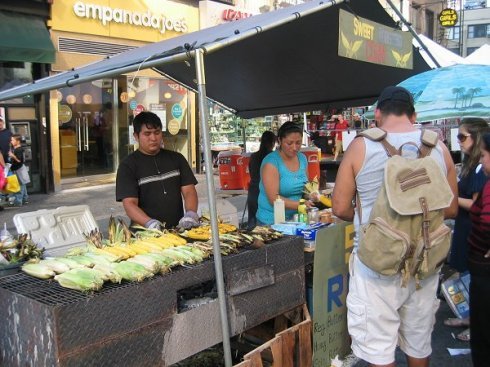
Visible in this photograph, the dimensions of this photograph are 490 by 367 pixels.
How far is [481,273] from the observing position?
3.26m

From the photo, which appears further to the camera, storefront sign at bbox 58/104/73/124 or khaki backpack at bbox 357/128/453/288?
storefront sign at bbox 58/104/73/124

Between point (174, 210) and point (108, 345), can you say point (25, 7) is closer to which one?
point (174, 210)

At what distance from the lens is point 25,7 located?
11.2 meters

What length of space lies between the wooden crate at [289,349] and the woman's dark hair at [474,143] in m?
2.03

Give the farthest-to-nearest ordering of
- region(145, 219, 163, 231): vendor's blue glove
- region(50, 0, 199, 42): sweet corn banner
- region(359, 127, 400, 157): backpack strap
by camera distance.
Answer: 1. region(50, 0, 199, 42): sweet corn banner
2. region(145, 219, 163, 231): vendor's blue glove
3. region(359, 127, 400, 157): backpack strap

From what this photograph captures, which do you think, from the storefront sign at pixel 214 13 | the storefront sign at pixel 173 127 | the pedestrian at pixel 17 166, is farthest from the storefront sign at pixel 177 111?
the pedestrian at pixel 17 166

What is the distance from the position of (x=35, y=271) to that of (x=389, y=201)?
1.95 meters

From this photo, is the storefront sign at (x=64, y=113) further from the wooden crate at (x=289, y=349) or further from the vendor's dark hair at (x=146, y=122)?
the wooden crate at (x=289, y=349)

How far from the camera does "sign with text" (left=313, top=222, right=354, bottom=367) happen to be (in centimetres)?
342

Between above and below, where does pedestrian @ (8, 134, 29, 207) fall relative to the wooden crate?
above

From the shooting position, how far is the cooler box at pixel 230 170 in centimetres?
991

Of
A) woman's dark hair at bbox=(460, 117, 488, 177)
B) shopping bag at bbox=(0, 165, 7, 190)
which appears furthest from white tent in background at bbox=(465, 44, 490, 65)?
shopping bag at bbox=(0, 165, 7, 190)

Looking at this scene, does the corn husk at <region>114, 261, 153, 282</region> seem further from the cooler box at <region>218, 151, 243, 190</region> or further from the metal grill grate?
the cooler box at <region>218, 151, 243, 190</region>

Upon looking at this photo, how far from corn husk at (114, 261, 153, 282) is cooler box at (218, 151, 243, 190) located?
7.31 metres
